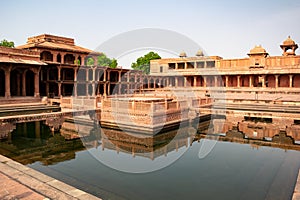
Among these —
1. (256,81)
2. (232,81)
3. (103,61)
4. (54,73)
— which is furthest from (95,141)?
(103,61)

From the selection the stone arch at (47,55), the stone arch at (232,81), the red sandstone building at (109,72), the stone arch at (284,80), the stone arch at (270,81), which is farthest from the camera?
the stone arch at (232,81)

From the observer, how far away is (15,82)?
3231 centimetres

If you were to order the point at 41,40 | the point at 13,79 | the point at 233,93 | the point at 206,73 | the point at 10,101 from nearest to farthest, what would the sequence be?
the point at 10,101
the point at 13,79
the point at 233,93
the point at 41,40
the point at 206,73

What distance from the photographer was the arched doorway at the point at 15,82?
3155cm

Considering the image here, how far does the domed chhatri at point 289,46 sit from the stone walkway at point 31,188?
156 feet

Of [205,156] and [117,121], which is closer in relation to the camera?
[205,156]

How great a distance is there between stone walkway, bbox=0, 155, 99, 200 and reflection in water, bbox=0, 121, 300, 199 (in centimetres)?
139

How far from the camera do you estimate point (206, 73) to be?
4544 centimetres

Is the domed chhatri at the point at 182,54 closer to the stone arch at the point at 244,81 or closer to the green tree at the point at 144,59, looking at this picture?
the green tree at the point at 144,59

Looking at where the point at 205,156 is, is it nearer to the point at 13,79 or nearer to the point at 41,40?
the point at 13,79

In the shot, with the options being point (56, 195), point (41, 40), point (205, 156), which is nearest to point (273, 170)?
point (205, 156)

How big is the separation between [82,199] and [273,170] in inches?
275

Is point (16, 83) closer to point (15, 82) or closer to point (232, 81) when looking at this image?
point (15, 82)

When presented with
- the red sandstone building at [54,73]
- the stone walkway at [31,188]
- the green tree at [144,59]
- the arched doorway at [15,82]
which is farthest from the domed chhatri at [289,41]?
the stone walkway at [31,188]
